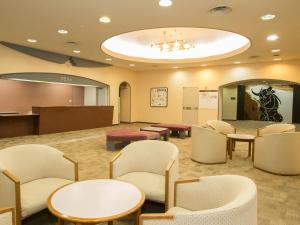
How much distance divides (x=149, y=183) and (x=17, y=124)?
7.19m

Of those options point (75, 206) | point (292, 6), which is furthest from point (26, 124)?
point (292, 6)

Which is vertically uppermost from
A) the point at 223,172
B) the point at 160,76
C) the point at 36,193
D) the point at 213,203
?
the point at 160,76

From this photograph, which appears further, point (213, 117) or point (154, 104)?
point (154, 104)

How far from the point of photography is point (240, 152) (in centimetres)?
624

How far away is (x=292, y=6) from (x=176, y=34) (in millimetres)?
4164

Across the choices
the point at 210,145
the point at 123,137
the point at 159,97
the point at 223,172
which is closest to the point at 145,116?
the point at 159,97

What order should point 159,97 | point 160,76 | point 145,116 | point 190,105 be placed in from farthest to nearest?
1. point 145,116
2. point 159,97
3. point 160,76
4. point 190,105

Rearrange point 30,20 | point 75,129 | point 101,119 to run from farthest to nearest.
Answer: point 101,119, point 75,129, point 30,20

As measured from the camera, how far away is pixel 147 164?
9.91 ft

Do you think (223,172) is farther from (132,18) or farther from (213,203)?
(132,18)

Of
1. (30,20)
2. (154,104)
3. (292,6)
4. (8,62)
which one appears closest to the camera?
(292,6)

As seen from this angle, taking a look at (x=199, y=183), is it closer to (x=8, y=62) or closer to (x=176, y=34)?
(x=176, y=34)

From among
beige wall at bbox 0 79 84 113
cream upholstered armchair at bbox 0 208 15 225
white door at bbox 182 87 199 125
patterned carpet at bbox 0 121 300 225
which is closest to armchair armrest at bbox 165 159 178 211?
patterned carpet at bbox 0 121 300 225

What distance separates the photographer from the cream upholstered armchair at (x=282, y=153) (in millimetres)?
4262
